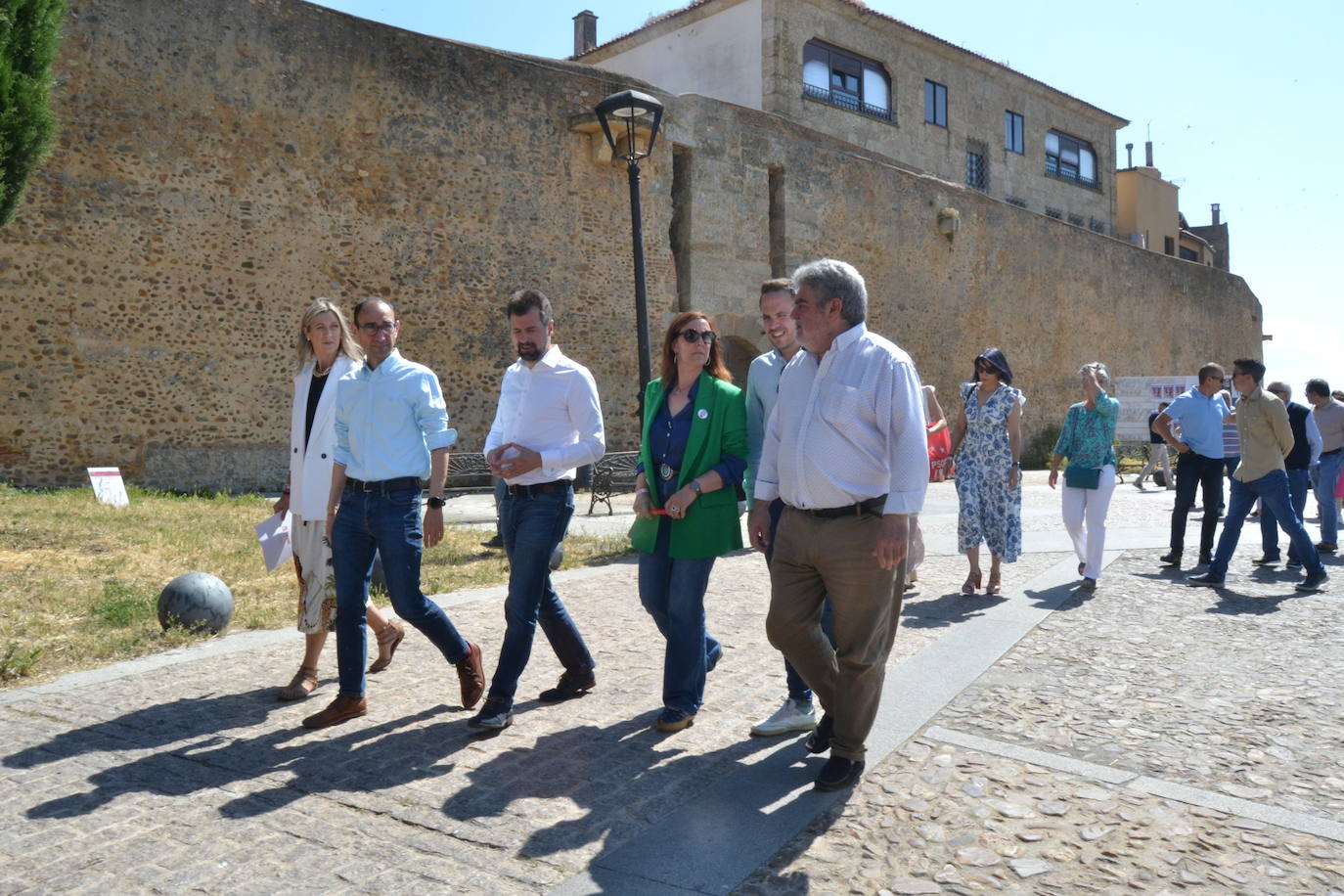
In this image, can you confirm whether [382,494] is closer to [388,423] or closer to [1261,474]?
[388,423]

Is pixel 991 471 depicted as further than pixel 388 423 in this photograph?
Yes

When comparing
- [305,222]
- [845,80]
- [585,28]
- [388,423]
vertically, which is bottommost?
[388,423]

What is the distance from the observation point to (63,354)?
12.9 meters

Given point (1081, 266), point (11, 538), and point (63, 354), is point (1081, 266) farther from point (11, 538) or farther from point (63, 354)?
point (11, 538)

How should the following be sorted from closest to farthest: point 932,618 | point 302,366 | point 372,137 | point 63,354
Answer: point 302,366
point 932,618
point 63,354
point 372,137

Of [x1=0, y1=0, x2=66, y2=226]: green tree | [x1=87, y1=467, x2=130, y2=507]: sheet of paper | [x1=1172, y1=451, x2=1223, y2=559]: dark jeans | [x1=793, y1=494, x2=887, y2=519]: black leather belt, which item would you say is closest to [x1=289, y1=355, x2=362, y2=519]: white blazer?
[x1=793, y1=494, x2=887, y2=519]: black leather belt

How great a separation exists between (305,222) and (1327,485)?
12.9m

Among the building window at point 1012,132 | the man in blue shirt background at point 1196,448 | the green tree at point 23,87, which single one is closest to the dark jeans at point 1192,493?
the man in blue shirt background at point 1196,448

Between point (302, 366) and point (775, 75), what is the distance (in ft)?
73.2

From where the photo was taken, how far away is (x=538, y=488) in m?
4.21

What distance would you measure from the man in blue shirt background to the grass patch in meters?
4.60

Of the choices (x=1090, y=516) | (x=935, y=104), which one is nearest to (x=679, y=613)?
(x=1090, y=516)

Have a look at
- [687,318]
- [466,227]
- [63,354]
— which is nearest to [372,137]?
[466,227]

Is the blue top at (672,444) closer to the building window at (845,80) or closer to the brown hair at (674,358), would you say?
the brown hair at (674,358)
